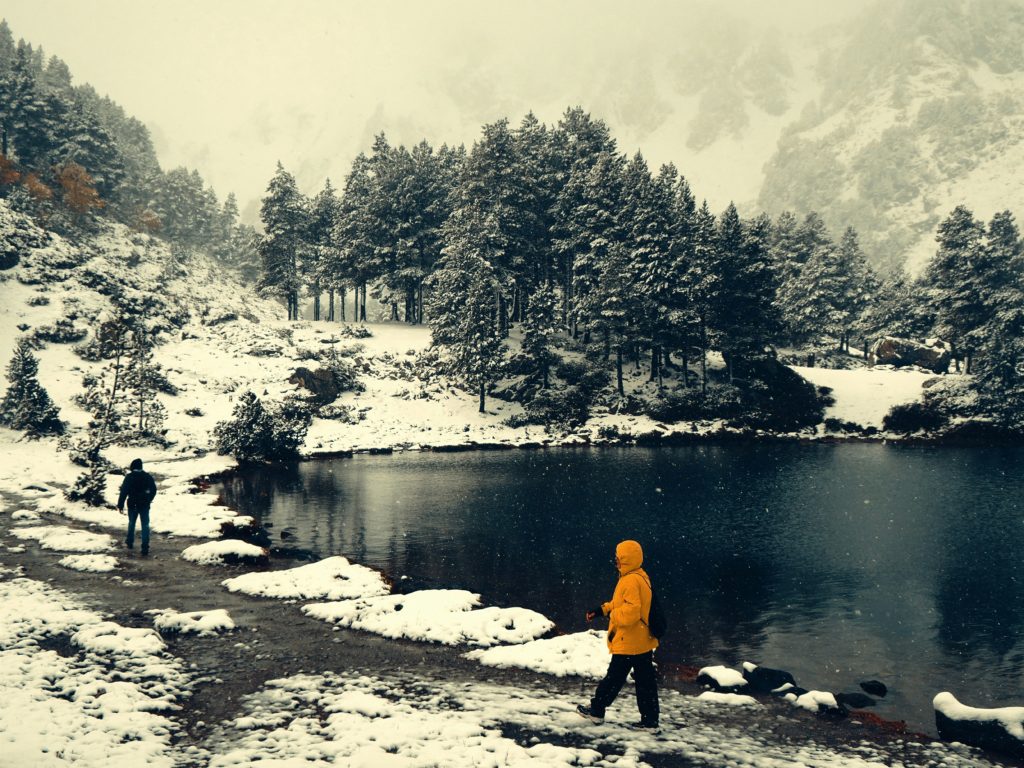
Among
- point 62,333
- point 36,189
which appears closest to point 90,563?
point 62,333

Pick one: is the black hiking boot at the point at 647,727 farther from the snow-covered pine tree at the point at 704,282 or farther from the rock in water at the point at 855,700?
the snow-covered pine tree at the point at 704,282

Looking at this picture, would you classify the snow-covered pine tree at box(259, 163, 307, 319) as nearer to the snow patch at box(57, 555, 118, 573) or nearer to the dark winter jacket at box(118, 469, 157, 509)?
the dark winter jacket at box(118, 469, 157, 509)

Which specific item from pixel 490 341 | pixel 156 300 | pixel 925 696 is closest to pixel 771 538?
pixel 925 696

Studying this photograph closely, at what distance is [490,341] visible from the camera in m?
50.0

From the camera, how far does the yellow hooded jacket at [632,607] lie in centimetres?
834

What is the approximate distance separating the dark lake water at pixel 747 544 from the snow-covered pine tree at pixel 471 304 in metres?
12.6

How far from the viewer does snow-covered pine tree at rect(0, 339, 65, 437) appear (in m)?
34.5

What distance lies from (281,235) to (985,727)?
238 feet

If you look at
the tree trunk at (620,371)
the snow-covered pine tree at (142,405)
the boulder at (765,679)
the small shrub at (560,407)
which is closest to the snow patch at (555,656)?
the boulder at (765,679)

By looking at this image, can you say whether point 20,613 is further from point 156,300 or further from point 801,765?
point 156,300

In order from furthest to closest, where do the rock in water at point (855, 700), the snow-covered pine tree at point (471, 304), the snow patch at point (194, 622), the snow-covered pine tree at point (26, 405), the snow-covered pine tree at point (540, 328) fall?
the snow-covered pine tree at point (540, 328)
the snow-covered pine tree at point (471, 304)
the snow-covered pine tree at point (26, 405)
the snow patch at point (194, 622)
the rock in water at point (855, 700)

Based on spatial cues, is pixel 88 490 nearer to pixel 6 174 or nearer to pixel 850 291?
pixel 6 174

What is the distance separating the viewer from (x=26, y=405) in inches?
1361

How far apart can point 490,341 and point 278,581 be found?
117 feet
